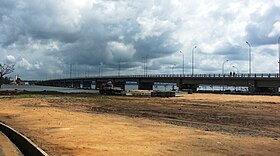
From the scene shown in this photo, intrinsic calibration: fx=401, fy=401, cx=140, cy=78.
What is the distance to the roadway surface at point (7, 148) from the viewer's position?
15.4 m

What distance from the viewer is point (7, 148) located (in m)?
16.6

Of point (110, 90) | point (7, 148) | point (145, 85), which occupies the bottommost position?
point (7, 148)

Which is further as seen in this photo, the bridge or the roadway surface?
the bridge

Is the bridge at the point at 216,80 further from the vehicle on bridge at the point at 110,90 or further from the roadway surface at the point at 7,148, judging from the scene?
the roadway surface at the point at 7,148

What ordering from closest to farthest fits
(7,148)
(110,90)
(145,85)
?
(7,148) → (110,90) → (145,85)

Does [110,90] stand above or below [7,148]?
above

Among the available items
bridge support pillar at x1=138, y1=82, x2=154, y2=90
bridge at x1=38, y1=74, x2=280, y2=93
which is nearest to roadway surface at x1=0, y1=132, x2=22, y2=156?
bridge at x1=38, y1=74, x2=280, y2=93

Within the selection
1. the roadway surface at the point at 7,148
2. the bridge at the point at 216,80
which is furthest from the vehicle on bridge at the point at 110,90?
the roadway surface at the point at 7,148

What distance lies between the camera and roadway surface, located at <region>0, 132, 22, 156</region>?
1544 centimetres

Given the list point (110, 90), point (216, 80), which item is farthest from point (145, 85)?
point (110, 90)

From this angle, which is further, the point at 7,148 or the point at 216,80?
the point at 216,80

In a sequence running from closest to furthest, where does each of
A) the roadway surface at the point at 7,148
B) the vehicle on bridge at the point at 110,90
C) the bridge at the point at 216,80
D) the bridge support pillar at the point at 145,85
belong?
the roadway surface at the point at 7,148, the vehicle on bridge at the point at 110,90, the bridge at the point at 216,80, the bridge support pillar at the point at 145,85

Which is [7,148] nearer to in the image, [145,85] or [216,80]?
[216,80]

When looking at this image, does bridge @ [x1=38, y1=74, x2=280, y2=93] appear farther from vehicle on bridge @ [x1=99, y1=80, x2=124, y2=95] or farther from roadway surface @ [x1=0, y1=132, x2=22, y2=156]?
roadway surface @ [x1=0, y1=132, x2=22, y2=156]
